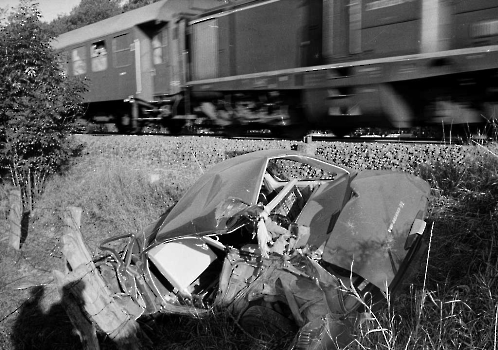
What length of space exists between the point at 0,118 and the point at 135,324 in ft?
24.0

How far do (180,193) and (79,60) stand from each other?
11.6 metres

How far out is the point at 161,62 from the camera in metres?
14.6

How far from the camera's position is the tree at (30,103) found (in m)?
10.2

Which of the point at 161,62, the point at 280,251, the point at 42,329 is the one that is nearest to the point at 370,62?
the point at 280,251

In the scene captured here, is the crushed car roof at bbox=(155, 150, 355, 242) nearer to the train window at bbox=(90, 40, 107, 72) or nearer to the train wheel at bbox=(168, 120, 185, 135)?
the train wheel at bbox=(168, 120, 185, 135)

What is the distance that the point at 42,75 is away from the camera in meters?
10.7

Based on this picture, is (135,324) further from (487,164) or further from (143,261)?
(487,164)

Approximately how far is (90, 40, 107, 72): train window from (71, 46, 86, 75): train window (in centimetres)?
57

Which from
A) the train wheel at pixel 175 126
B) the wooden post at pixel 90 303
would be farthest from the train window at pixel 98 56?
the wooden post at pixel 90 303

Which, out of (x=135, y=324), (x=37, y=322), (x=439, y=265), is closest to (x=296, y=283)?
(x=439, y=265)

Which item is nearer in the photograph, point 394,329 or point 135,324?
point 394,329

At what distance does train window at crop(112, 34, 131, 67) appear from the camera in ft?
50.5

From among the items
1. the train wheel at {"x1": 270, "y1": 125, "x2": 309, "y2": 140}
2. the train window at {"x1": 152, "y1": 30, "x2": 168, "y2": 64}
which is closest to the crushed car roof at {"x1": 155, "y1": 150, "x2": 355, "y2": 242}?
the train wheel at {"x1": 270, "y1": 125, "x2": 309, "y2": 140}

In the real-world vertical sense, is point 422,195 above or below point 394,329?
above
